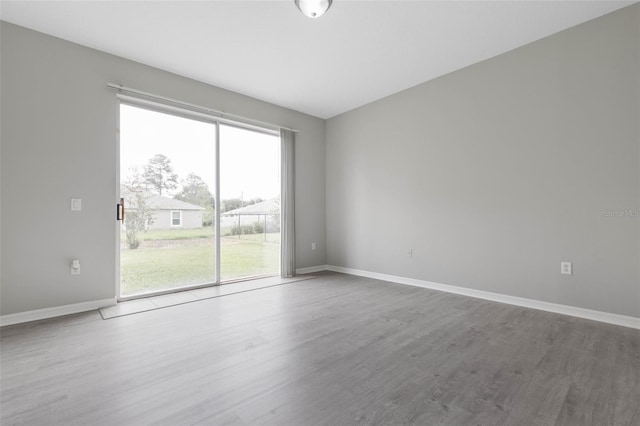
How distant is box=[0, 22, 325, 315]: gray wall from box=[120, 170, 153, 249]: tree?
0.18 m

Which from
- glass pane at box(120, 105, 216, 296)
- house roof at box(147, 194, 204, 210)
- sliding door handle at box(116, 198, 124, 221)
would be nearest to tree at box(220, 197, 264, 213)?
glass pane at box(120, 105, 216, 296)

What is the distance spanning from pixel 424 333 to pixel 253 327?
1.52 meters

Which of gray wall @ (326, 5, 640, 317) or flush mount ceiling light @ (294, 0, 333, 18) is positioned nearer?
flush mount ceiling light @ (294, 0, 333, 18)

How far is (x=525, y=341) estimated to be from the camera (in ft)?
7.45

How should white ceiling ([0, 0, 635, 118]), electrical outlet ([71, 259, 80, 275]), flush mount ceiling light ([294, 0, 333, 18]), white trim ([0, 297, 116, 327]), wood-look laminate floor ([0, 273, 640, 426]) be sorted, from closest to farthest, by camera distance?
wood-look laminate floor ([0, 273, 640, 426]) → flush mount ceiling light ([294, 0, 333, 18]) → white ceiling ([0, 0, 635, 118]) → white trim ([0, 297, 116, 327]) → electrical outlet ([71, 259, 80, 275])

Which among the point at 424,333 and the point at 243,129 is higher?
the point at 243,129

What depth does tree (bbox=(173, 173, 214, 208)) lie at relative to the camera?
3871 millimetres

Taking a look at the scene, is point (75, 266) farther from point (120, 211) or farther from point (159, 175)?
point (159, 175)

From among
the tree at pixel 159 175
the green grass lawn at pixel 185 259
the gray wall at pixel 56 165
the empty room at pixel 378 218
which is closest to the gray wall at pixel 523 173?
the empty room at pixel 378 218

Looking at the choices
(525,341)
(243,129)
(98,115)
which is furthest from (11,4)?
(525,341)

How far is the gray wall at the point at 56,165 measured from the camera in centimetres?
270

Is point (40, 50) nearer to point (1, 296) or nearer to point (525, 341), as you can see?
point (1, 296)

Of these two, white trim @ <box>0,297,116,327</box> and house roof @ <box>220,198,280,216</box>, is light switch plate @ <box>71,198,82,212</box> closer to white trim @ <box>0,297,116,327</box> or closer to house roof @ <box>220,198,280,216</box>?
white trim @ <box>0,297,116,327</box>

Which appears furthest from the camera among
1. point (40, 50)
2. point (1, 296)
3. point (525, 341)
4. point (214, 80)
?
point (214, 80)
